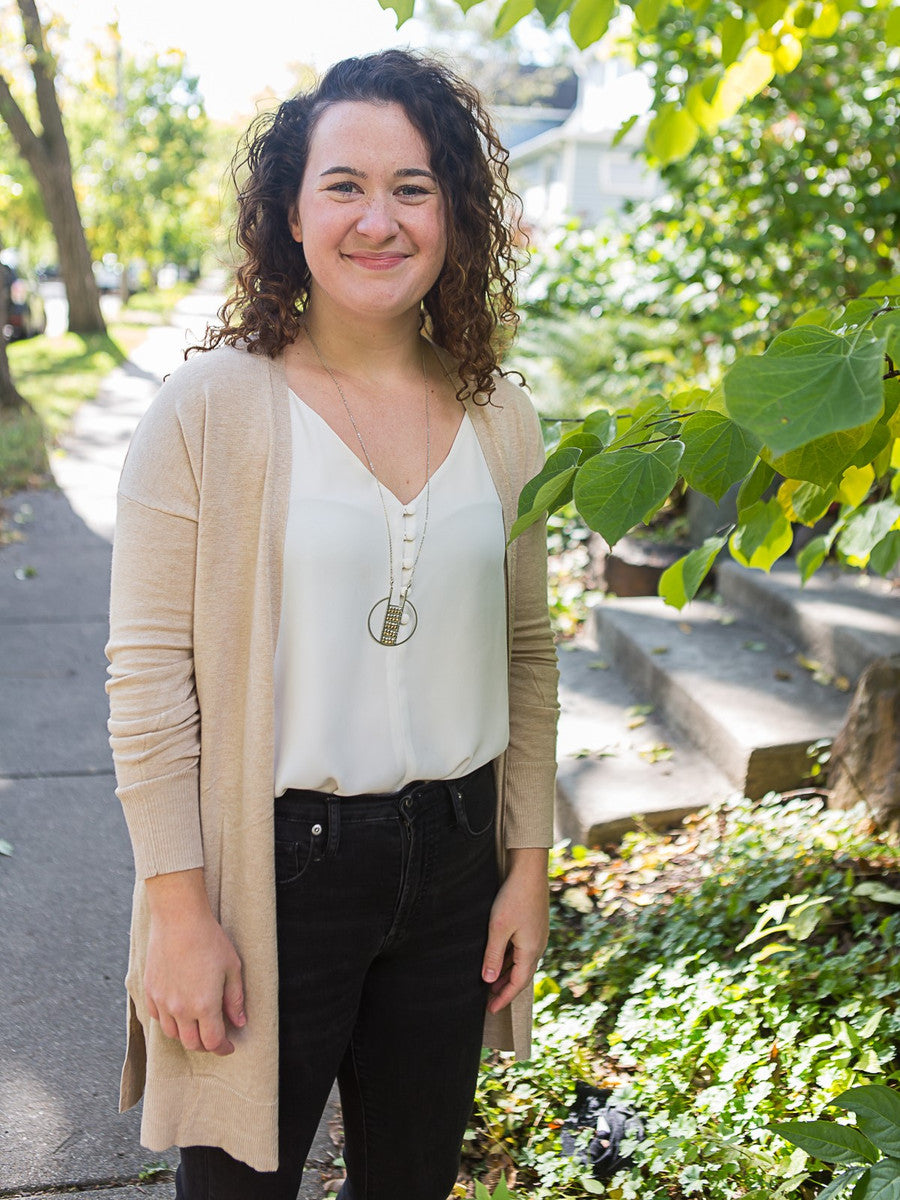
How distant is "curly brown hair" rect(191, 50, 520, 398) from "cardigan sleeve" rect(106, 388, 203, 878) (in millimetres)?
Answer: 286

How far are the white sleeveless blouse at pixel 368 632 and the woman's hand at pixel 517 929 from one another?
256 millimetres

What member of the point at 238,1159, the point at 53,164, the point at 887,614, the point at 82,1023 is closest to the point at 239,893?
the point at 238,1159

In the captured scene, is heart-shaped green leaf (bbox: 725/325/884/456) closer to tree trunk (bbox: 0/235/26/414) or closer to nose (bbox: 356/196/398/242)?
nose (bbox: 356/196/398/242)

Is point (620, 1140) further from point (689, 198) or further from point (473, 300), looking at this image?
point (689, 198)

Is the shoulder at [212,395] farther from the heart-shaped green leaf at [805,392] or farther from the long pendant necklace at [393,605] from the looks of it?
the heart-shaped green leaf at [805,392]

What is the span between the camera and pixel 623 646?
539 centimetres

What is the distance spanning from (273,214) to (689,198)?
6.14 metres

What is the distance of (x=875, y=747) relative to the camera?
363 centimetres

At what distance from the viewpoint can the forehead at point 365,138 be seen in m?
1.77

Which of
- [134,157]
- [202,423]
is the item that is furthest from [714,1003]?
[134,157]

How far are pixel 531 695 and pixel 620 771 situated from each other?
7.85 feet

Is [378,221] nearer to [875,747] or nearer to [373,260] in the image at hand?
[373,260]

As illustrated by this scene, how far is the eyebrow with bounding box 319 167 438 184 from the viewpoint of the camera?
177 centimetres

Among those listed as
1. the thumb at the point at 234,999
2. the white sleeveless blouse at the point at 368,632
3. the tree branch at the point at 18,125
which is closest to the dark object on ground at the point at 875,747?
the white sleeveless blouse at the point at 368,632
